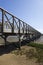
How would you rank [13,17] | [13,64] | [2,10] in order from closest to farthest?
[13,64]
[2,10]
[13,17]

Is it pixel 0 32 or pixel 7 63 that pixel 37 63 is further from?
pixel 0 32

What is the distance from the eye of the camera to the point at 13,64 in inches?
612

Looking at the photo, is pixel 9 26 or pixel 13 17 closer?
pixel 9 26

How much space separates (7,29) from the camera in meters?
21.4

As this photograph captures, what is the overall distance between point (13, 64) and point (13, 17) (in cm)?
1083

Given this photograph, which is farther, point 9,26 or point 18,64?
point 9,26

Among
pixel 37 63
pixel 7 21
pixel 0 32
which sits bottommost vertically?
pixel 37 63

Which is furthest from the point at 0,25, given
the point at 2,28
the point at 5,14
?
the point at 5,14

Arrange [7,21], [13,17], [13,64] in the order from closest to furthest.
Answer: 1. [13,64]
2. [7,21]
3. [13,17]

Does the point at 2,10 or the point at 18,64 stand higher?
the point at 2,10

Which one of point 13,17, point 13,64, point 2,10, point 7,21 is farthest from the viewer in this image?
point 13,17

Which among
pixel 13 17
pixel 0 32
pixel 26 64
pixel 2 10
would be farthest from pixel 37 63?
pixel 13 17

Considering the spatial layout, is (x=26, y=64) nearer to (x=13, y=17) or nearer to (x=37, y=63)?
(x=37, y=63)

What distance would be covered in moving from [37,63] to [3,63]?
3.58 meters
